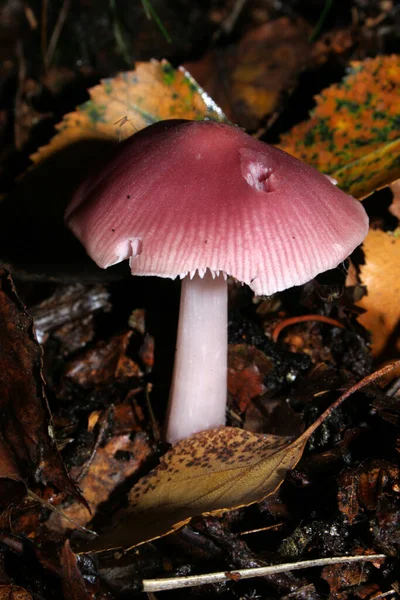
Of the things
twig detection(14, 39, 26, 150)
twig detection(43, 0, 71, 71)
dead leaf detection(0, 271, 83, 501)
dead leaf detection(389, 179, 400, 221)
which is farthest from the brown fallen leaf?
twig detection(43, 0, 71, 71)

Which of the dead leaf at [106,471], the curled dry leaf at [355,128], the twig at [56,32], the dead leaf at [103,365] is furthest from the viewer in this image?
the twig at [56,32]

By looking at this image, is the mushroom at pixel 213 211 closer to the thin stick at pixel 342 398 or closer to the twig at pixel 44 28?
the thin stick at pixel 342 398

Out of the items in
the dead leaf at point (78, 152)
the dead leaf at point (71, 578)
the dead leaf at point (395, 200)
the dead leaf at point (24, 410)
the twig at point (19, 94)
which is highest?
the twig at point (19, 94)

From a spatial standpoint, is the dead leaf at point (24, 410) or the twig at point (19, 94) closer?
the dead leaf at point (24, 410)

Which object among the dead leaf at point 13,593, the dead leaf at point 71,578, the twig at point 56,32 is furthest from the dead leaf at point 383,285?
the twig at point 56,32

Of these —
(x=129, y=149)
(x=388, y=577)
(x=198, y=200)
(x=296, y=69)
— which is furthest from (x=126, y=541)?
(x=296, y=69)

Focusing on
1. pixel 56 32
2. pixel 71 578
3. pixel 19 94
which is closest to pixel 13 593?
pixel 71 578

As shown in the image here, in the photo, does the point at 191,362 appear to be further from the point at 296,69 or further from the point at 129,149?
the point at 296,69

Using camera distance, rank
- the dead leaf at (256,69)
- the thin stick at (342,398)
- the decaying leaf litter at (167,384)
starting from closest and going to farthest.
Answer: the decaying leaf litter at (167,384)
the thin stick at (342,398)
the dead leaf at (256,69)
